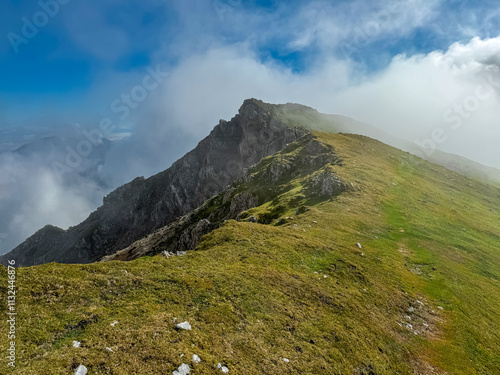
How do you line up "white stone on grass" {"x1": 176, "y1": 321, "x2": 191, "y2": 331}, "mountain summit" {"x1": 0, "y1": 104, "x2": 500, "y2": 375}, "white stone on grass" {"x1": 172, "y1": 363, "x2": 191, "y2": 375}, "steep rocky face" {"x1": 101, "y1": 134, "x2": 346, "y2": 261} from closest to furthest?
"white stone on grass" {"x1": 172, "y1": 363, "x2": 191, "y2": 375} → "mountain summit" {"x1": 0, "y1": 104, "x2": 500, "y2": 375} → "white stone on grass" {"x1": 176, "y1": 321, "x2": 191, "y2": 331} → "steep rocky face" {"x1": 101, "y1": 134, "x2": 346, "y2": 261}

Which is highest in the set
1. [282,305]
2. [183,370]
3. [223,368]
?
[183,370]

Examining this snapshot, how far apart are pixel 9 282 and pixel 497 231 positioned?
71.2 metres

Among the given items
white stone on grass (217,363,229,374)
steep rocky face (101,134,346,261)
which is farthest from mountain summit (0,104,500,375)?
steep rocky face (101,134,346,261)

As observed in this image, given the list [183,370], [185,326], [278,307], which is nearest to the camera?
[183,370]

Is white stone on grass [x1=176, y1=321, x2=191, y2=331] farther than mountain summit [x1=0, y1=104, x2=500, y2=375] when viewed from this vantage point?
Yes

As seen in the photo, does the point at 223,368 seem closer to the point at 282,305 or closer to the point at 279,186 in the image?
the point at 282,305

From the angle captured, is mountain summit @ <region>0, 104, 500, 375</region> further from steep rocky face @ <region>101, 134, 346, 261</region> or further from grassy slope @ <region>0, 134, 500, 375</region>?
steep rocky face @ <region>101, 134, 346, 261</region>

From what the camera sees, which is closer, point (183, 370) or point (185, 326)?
point (183, 370)

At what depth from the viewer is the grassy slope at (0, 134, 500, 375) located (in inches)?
478

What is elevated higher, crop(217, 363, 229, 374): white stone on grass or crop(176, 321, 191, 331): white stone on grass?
crop(176, 321, 191, 331): white stone on grass

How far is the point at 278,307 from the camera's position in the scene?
18.2 meters

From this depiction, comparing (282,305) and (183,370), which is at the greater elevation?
(183,370)

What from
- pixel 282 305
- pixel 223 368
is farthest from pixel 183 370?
pixel 282 305

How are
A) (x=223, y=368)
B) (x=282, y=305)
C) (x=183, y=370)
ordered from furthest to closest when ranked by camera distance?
(x=282, y=305)
(x=223, y=368)
(x=183, y=370)
